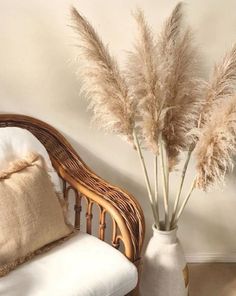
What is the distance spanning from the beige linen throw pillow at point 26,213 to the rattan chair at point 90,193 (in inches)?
6.2

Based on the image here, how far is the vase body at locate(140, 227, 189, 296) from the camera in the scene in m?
1.94

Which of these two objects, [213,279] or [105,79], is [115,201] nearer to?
[105,79]

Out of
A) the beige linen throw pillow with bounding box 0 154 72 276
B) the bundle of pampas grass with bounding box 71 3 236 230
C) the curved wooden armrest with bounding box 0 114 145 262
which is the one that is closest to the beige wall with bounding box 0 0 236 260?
the curved wooden armrest with bounding box 0 114 145 262

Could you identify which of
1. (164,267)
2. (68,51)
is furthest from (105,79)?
(164,267)

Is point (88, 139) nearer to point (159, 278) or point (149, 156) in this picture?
point (149, 156)

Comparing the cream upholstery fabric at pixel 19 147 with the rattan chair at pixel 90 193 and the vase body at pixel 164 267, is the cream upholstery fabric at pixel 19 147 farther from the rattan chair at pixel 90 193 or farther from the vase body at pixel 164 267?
the vase body at pixel 164 267

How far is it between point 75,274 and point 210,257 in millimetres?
1110

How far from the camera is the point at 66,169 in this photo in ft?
6.78

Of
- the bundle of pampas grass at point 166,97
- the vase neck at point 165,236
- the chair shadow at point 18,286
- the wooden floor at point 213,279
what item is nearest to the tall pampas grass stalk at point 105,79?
the bundle of pampas grass at point 166,97

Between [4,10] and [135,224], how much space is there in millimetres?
1101

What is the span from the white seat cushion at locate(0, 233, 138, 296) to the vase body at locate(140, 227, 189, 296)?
0.79 feet

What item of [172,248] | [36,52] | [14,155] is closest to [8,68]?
[36,52]

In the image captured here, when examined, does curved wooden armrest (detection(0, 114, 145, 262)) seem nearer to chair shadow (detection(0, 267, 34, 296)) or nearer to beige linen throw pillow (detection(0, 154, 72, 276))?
beige linen throw pillow (detection(0, 154, 72, 276))

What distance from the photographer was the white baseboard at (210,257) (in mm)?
2496
